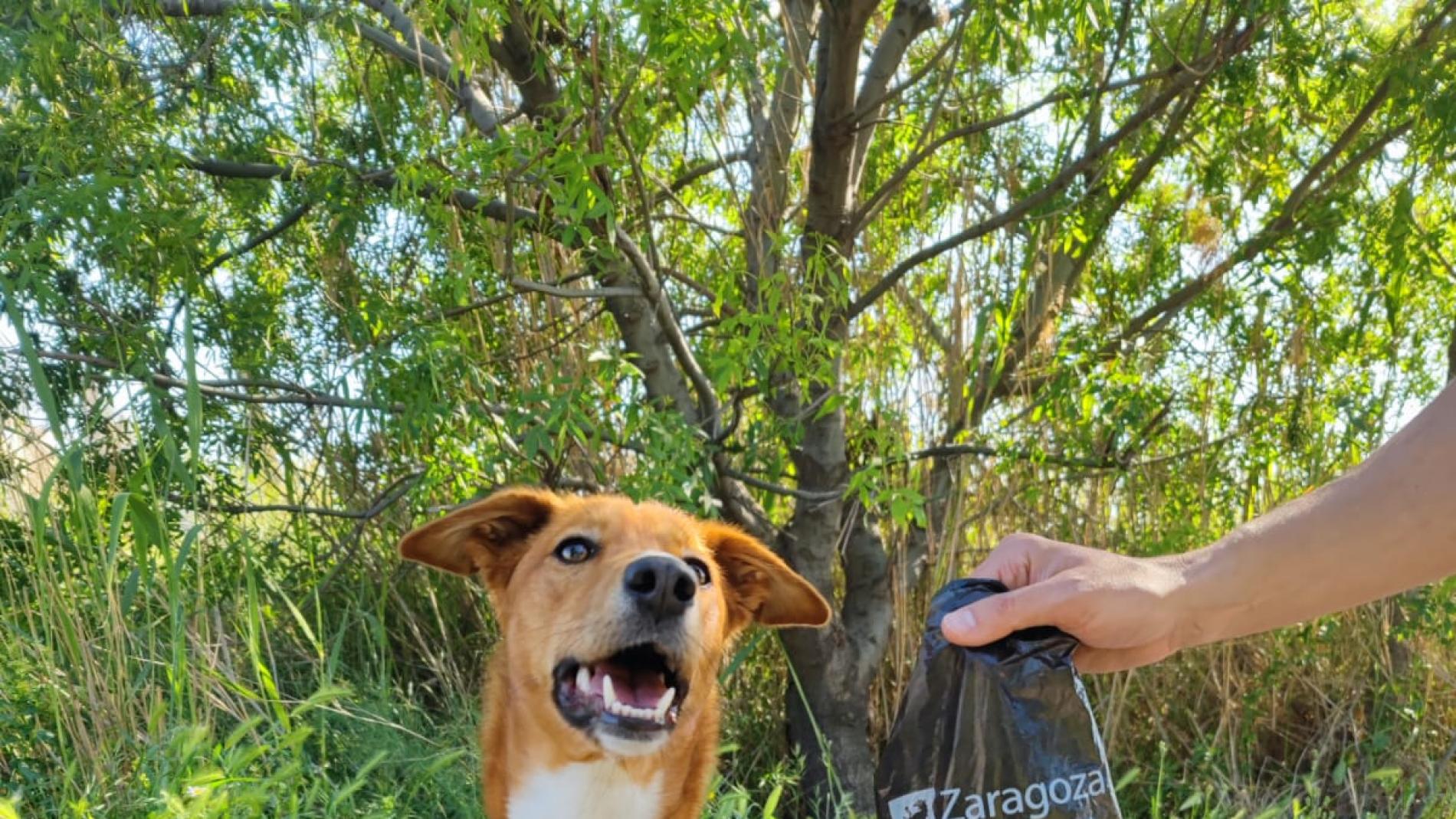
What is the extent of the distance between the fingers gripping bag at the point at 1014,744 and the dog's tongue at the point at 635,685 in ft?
2.69

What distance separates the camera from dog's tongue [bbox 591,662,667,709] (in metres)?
2.52

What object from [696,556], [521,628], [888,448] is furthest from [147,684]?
[888,448]

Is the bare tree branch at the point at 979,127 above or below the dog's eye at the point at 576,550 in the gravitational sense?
above

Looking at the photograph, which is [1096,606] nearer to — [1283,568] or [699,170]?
[1283,568]

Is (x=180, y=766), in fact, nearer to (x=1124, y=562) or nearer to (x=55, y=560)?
(x=55, y=560)

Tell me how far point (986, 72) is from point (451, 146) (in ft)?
7.51

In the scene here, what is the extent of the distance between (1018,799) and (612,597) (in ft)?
3.23

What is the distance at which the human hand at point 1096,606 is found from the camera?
1.72m

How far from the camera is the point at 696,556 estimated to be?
282cm

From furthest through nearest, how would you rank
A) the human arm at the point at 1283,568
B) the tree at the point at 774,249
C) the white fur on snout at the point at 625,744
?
1. the tree at the point at 774,249
2. the white fur on snout at the point at 625,744
3. the human arm at the point at 1283,568

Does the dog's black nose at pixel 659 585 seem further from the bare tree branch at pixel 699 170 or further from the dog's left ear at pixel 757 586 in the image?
the bare tree branch at pixel 699 170

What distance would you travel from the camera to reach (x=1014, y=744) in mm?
1793

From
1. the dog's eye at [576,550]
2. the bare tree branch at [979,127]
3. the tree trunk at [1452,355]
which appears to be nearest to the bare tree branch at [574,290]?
the bare tree branch at [979,127]

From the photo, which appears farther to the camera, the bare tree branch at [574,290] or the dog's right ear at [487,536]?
the bare tree branch at [574,290]
